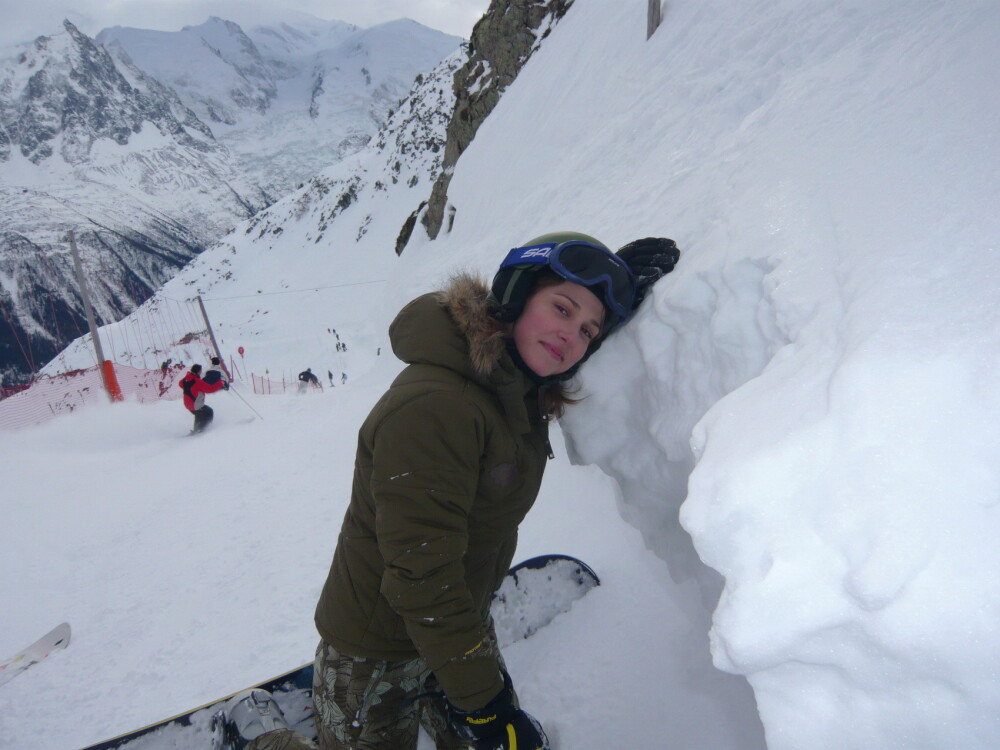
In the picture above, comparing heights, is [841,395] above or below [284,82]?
below

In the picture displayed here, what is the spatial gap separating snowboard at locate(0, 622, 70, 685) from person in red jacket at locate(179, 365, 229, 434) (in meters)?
5.55

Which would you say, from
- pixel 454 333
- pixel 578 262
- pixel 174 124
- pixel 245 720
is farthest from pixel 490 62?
pixel 174 124

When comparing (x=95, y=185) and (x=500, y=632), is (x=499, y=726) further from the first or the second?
(x=95, y=185)

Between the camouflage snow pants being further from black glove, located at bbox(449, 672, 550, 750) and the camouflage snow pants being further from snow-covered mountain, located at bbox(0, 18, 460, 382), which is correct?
snow-covered mountain, located at bbox(0, 18, 460, 382)

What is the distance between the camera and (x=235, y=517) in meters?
5.27

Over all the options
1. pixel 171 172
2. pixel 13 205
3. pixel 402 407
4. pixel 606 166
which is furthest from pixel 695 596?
pixel 171 172

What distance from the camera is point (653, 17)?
26.9ft

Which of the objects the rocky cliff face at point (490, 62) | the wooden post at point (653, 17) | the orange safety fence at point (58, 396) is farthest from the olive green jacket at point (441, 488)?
the rocky cliff face at point (490, 62)

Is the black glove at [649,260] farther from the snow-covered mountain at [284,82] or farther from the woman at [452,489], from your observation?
the snow-covered mountain at [284,82]

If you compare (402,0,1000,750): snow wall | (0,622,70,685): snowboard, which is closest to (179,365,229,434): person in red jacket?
(0,622,70,685): snowboard

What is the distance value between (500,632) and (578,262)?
2063 mm

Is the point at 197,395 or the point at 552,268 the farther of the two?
the point at 197,395

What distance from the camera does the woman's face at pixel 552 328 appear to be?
163cm

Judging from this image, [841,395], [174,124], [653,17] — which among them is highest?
[174,124]
